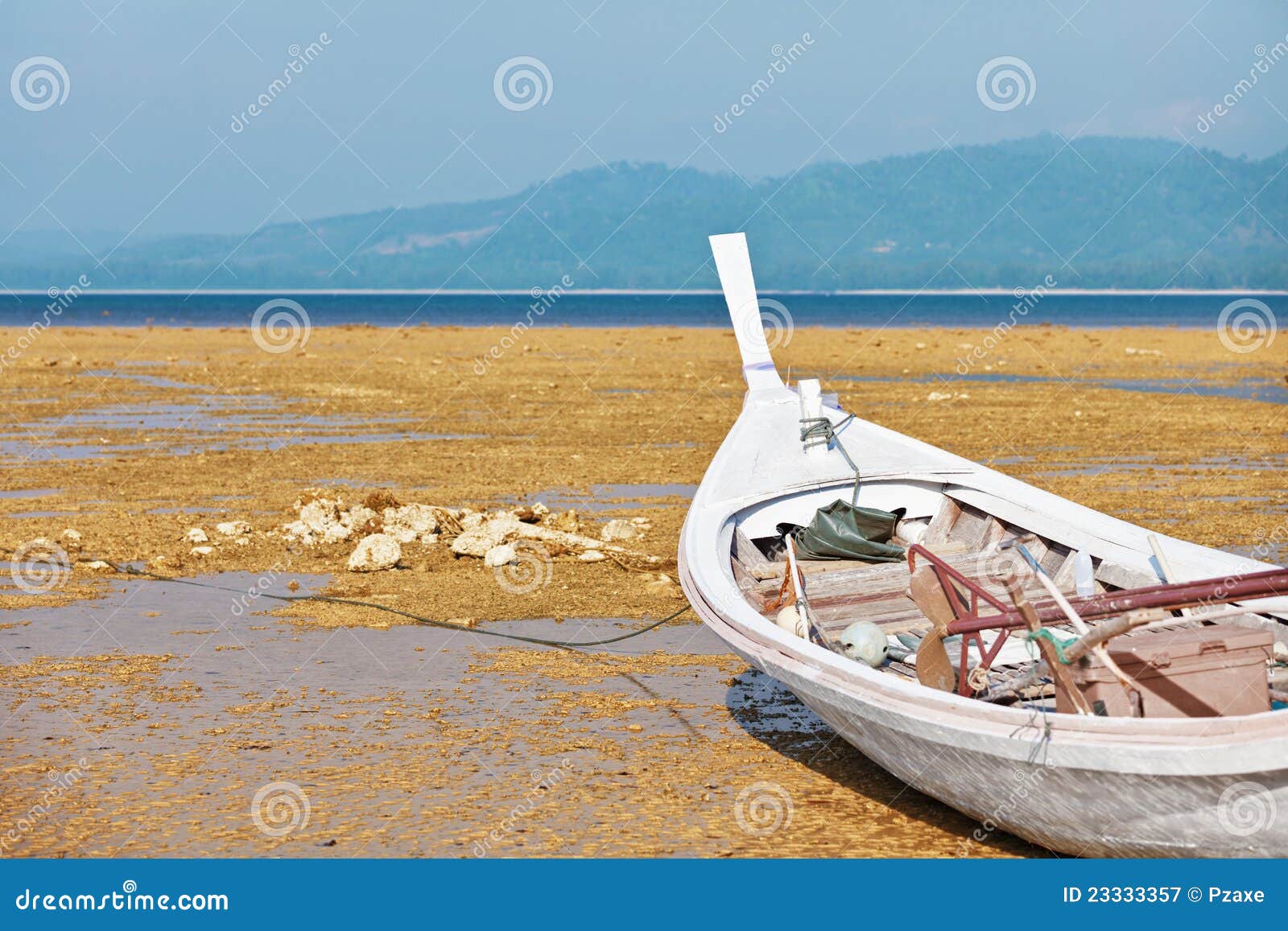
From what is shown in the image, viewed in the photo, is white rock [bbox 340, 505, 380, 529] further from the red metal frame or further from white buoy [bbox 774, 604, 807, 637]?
the red metal frame

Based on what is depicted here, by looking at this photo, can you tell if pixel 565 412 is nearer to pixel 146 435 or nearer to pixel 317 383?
pixel 146 435

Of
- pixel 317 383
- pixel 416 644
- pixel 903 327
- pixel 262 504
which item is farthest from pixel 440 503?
pixel 903 327

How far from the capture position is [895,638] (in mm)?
6816

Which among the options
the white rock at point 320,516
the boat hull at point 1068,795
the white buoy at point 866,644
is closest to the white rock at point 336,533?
the white rock at point 320,516

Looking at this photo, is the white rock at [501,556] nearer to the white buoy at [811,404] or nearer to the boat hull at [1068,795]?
the white buoy at [811,404]

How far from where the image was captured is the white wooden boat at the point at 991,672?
440cm

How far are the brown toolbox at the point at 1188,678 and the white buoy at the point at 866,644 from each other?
1.45 meters

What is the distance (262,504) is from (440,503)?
183 cm

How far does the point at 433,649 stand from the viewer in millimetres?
8828

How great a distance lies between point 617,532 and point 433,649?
317 cm

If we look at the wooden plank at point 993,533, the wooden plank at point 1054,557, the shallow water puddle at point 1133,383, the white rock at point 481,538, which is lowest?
the wooden plank at point 1054,557

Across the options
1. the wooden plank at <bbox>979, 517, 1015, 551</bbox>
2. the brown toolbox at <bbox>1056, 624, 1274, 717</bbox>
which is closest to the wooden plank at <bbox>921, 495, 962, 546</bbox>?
the wooden plank at <bbox>979, 517, 1015, 551</bbox>

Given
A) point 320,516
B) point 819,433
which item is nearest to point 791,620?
point 819,433

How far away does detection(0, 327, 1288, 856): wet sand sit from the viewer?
19.8 ft
